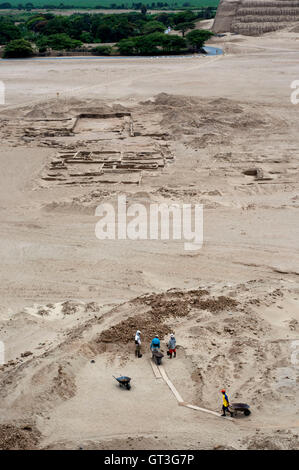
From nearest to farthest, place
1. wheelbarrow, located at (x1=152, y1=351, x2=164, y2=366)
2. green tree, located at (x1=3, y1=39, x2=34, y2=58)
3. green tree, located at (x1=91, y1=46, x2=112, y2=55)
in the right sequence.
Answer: wheelbarrow, located at (x1=152, y1=351, x2=164, y2=366), green tree, located at (x1=3, y1=39, x2=34, y2=58), green tree, located at (x1=91, y1=46, x2=112, y2=55)

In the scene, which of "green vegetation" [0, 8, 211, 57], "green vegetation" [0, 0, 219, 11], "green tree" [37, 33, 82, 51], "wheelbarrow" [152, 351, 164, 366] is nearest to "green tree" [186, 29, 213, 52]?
"green vegetation" [0, 8, 211, 57]

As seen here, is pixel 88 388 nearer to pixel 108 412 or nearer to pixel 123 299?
pixel 108 412

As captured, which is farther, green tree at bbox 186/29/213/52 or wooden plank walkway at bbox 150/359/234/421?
green tree at bbox 186/29/213/52

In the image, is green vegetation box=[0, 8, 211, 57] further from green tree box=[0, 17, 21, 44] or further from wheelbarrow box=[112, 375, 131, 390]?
wheelbarrow box=[112, 375, 131, 390]

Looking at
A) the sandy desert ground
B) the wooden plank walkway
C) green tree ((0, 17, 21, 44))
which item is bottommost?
the wooden plank walkway

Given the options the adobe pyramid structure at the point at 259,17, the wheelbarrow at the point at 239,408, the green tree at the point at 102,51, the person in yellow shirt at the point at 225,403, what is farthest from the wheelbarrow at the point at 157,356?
the adobe pyramid structure at the point at 259,17

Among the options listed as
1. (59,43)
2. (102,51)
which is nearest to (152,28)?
(102,51)

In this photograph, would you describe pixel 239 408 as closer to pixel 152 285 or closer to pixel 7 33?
pixel 152 285
